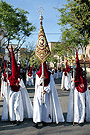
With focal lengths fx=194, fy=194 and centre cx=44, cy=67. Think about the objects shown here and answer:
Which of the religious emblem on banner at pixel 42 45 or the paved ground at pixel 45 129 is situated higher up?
the religious emblem on banner at pixel 42 45

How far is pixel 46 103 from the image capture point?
6.67 metres

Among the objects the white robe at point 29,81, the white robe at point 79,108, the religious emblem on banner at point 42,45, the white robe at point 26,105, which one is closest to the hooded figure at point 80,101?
the white robe at point 79,108

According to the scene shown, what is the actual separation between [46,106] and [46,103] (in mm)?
101

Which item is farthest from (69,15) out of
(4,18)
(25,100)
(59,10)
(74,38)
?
(25,100)

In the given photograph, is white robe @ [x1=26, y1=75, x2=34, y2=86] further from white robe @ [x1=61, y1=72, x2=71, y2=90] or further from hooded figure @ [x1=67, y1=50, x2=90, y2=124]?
hooded figure @ [x1=67, y1=50, x2=90, y2=124]

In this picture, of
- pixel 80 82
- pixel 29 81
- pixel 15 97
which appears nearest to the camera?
pixel 80 82

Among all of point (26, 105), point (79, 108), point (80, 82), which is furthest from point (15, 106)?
point (80, 82)

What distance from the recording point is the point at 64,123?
6.82m

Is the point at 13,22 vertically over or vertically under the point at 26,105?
over

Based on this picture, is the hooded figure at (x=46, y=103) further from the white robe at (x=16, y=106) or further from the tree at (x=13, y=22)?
the tree at (x=13, y=22)

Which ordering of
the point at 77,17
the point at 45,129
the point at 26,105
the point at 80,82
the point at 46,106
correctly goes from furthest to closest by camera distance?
the point at 77,17
the point at 26,105
the point at 80,82
the point at 46,106
the point at 45,129

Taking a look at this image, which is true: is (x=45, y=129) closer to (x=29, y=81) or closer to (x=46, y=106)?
(x=46, y=106)

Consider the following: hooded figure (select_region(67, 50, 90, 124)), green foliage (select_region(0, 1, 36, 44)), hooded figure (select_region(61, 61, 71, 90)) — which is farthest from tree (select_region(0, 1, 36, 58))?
hooded figure (select_region(67, 50, 90, 124))

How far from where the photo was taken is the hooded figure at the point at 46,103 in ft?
21.5
